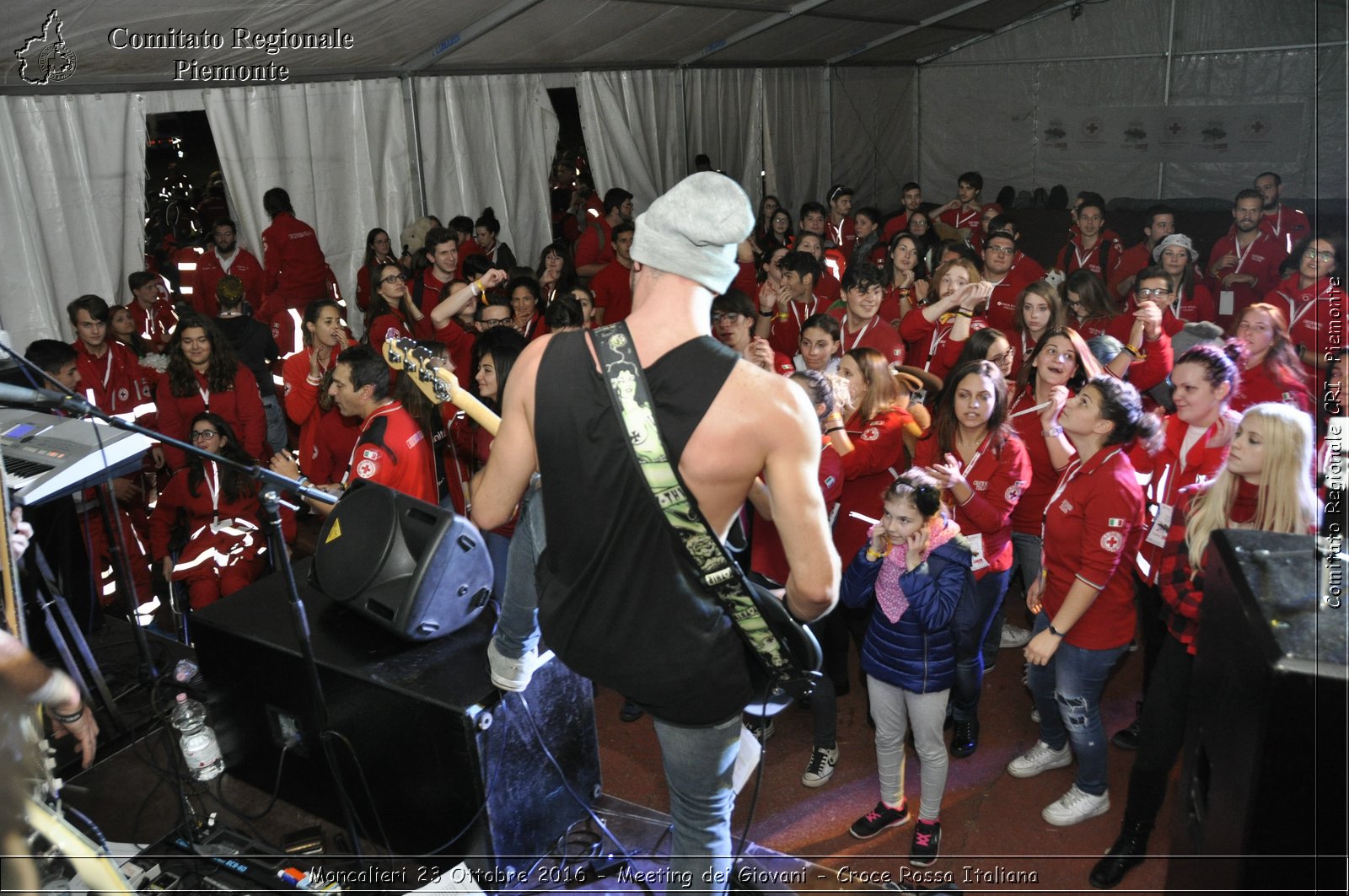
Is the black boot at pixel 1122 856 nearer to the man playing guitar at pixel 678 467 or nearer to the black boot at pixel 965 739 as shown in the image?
the black boot at pixel 965 739

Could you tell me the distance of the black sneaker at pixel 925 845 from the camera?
2982 millimetres

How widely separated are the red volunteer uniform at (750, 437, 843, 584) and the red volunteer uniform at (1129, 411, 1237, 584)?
97 centimetres

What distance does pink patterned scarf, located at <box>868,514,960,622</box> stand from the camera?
2.91 meters

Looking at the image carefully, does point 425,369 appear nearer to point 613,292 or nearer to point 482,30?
point 613,292

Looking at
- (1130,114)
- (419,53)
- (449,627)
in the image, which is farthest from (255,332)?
(1130,114)

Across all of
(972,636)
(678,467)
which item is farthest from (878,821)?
(678,467)

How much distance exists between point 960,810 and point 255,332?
4.61 meters

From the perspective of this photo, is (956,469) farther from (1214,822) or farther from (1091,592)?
(1214,822)

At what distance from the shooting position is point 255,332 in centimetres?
576

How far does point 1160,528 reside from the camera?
3131 mm

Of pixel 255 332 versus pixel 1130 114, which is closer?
pixel 255 332

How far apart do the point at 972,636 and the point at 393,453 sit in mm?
2121

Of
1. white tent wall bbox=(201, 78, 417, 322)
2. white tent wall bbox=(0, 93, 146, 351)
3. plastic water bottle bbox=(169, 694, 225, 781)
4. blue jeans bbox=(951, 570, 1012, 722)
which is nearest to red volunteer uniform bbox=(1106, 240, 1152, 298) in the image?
blue jeans bbox=(951, 570, 1012, 722)

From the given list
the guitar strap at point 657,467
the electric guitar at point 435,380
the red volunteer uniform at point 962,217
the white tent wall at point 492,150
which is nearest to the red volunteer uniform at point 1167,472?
the guitar strap at point 657,467
